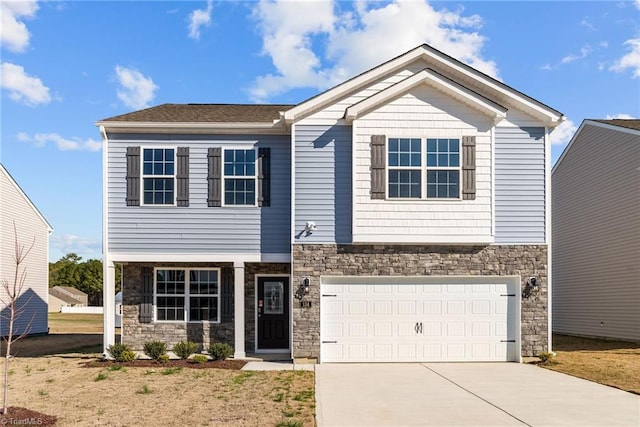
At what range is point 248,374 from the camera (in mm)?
11672

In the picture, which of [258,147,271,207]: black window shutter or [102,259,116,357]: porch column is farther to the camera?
[258,147,271,207]: black window shutter

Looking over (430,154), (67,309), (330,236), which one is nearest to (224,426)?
(330,236)

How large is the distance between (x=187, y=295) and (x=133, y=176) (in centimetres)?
334

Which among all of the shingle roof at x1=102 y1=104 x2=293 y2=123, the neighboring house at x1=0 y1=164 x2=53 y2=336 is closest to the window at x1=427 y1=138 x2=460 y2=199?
the shingle roof at x1=102 y1=104 x2=293 y2=123

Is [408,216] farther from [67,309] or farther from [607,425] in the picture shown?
[67,309]

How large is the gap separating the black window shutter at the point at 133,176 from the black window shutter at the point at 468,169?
25.7ft

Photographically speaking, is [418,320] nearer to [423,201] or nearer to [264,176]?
[423,201]

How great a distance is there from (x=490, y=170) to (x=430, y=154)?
1472 millimetres

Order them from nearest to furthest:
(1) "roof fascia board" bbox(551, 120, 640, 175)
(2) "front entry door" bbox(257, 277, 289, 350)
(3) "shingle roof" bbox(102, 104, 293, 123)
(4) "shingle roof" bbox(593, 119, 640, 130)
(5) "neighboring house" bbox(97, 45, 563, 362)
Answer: (5) "neighboring house" bbox(97, 45, 563, 362), (3) "shingle roof" bbox(102, 104, 293, 123), (2) "front entry door" bbox(257, 277, 289, 350), (1) "roof fascia board" bbox(551, 120, 640, 175), (4) "shingle roof" bbox(593, 119, 640, 130)

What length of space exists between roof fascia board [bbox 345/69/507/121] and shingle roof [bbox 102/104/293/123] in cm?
247

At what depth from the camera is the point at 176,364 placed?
42.2ft

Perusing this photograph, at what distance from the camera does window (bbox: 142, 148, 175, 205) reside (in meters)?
14.2

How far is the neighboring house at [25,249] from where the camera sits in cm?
2270

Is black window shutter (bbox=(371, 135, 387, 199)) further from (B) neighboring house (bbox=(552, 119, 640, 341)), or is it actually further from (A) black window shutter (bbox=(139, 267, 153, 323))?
(B) neighboring house (bbox=(552, 119, 640, 341))
